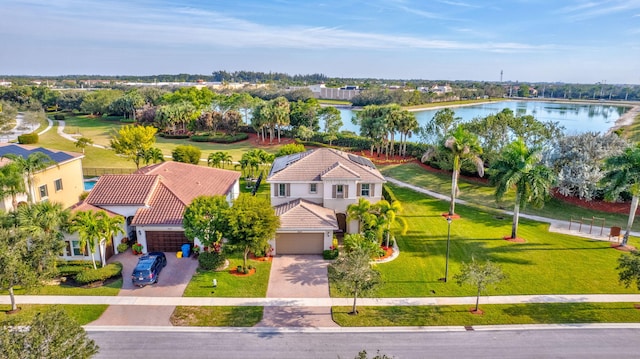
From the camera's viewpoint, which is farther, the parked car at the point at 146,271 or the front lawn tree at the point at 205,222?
the front lawn tree at the point at 205,222

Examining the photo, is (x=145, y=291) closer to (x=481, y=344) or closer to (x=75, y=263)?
(x=75, y=263)

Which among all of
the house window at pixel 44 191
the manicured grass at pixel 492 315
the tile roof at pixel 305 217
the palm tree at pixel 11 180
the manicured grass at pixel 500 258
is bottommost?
the manicured grass at pixel 492 315

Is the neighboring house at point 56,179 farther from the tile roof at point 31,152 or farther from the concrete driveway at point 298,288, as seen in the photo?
the concrete driveway at point 298,288

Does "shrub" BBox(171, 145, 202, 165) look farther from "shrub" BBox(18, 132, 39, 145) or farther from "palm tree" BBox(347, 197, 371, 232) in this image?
"palm tree" BBox(347, 197, 371, 232)

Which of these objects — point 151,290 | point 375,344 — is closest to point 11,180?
point 151,290

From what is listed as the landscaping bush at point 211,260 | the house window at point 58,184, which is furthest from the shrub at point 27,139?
the landscaping bush at point 211,260

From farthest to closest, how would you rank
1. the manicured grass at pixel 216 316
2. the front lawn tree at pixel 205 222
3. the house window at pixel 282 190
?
the house window at pixel 282 190 → the front lawn tree at pixel 205 222 → the manicured grass at pixel 216 316

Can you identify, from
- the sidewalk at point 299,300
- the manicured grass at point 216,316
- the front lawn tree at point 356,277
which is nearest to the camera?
the front lawn tree at point 356,277

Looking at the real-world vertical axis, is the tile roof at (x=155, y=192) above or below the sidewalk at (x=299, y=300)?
above
